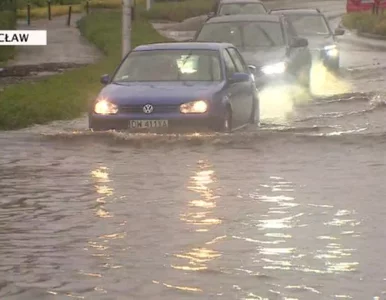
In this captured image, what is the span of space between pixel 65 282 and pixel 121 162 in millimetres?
6497

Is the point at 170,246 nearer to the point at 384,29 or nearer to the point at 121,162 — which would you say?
the point at 121,162

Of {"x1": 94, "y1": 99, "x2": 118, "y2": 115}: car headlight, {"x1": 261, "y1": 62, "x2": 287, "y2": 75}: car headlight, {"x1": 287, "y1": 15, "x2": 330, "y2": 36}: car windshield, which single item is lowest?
{"x1": 287, "y1": 15, "x2": 330, "y2": 36}: car windshield

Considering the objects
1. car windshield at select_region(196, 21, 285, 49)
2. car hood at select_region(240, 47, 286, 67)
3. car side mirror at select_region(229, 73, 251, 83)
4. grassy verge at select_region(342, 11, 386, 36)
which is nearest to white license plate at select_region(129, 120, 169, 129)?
car side mirror at select_region(229, 73, 251, 83)

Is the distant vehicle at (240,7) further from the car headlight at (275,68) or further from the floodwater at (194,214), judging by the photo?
the floodwater at (194,214)

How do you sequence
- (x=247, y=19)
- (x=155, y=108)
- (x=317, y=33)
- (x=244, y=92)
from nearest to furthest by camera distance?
(x=155, y=108)
(x=244, y=92)
(x=247, y=19)
(x=317, y=33)

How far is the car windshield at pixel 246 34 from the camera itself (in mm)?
22797

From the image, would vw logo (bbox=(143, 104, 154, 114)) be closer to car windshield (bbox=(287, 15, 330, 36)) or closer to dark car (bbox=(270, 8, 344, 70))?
dark car (bbox=(270, 8, 344, 70))

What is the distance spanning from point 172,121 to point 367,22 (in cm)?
4209

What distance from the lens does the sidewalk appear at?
→ 37438mm

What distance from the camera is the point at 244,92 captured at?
1778 cm

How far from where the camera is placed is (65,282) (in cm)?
842

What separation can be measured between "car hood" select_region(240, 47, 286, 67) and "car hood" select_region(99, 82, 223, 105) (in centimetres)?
479

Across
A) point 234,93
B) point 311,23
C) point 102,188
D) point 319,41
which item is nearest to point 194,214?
point 102,188

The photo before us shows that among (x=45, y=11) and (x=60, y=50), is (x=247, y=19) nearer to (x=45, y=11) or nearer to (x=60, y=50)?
(x=60, y=50)
